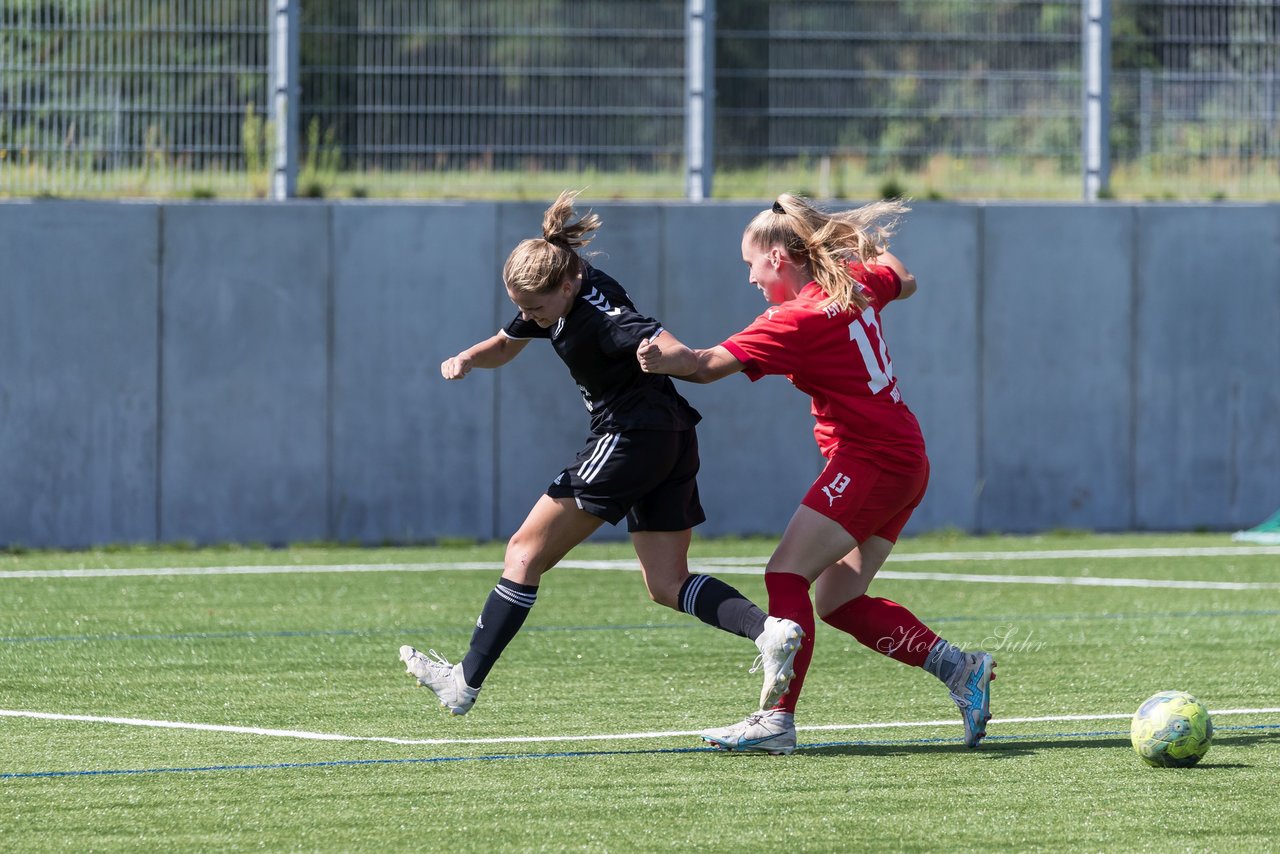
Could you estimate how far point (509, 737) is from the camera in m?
6.08

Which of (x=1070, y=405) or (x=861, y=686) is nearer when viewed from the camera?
(x=861, y=686)

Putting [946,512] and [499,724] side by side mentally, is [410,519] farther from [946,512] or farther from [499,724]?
[499,724]

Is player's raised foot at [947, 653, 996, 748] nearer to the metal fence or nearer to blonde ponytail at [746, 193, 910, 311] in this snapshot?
blonde ponytail at [746, 193, 910, 311]

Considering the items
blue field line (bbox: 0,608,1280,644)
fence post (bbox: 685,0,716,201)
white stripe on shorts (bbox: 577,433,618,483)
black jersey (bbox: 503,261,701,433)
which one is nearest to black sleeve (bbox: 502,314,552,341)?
black jersey (bbox: 503,261,701,433)

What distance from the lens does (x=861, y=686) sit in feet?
23.6

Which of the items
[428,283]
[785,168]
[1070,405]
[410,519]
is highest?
[785,168]

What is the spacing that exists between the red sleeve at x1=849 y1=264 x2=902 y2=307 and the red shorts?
56cm

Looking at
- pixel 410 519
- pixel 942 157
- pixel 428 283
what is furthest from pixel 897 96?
pixel 410 519

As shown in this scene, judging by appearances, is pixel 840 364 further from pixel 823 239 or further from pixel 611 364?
pixel 611 364

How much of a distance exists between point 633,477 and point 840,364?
739 millimetres

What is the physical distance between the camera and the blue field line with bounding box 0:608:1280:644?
851 centimetres

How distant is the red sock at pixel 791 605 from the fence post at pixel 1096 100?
957 cm

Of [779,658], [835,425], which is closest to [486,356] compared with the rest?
[835,425]

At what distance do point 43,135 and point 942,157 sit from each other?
6751mm
